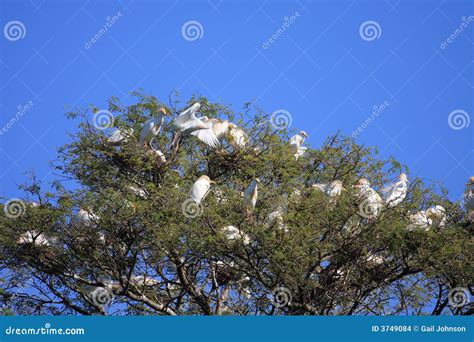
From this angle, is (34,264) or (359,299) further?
(34,264)

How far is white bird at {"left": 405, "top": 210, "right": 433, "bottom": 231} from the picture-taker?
11.0 m

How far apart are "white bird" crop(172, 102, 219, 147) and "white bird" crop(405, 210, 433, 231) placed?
260cm

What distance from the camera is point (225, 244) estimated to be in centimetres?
1042

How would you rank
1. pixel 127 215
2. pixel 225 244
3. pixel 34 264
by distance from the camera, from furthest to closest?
1. pixel 34 264
2. pixel 127 215
3. pixel 225 244

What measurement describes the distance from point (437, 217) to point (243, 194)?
2.21 meters

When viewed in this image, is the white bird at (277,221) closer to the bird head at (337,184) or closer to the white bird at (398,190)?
the bird head at (337,184)

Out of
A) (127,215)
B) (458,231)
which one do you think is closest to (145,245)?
(127,215)

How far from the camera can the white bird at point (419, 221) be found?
10992mm

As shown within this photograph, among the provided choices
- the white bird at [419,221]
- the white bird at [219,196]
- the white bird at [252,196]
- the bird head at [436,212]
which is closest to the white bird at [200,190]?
the white bird at [219,196]

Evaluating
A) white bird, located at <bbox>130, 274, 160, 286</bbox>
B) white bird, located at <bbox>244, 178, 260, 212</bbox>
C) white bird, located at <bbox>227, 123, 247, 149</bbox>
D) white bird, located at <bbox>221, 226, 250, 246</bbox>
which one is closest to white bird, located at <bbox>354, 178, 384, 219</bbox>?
white bird, located at <bbox>244, 178, 260, 212</bbox>

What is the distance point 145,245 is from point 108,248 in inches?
21.1

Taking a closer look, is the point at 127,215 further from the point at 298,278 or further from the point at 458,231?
the point at 458,231

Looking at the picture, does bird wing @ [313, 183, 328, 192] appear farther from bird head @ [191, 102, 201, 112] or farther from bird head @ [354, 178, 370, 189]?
bird head @ [191, 102, 201, 112]

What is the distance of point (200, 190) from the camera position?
36.2 ft
